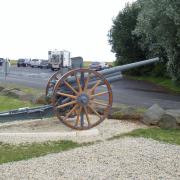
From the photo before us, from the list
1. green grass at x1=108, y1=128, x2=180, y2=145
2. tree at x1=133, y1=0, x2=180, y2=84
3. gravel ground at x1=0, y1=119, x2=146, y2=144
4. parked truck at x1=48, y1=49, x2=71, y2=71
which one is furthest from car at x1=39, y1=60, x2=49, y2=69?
green grass at x1=108, y1=128, x2=180, y2=145

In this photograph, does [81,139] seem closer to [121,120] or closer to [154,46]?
[121,120]

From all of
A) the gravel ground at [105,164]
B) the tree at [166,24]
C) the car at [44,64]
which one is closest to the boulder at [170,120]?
the gravel ground at [105,164]

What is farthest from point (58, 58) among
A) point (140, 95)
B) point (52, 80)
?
point (52, 80)

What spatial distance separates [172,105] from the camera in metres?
19.3

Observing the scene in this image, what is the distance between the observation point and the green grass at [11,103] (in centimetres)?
1541

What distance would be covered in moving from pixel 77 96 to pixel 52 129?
1.07 meters

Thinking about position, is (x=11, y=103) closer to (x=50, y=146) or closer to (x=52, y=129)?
(x=52, y=129)

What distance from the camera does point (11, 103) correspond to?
649 inches

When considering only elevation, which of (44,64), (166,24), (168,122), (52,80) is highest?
(166,24)

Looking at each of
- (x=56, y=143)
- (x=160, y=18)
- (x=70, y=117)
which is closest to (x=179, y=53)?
(x=160, y=18)

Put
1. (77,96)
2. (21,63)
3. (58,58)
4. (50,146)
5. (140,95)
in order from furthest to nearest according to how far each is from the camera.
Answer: (21,63), (58,58), (140,95), (77,96), (50,146)

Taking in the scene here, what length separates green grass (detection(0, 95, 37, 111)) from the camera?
15.4 metres

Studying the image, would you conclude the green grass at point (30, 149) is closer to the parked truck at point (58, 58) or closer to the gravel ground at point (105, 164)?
the gravel ground at point (105, 164)

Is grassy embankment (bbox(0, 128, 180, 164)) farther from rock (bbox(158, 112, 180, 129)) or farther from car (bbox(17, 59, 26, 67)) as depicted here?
car (bbox(17, 59, 26, 67))
